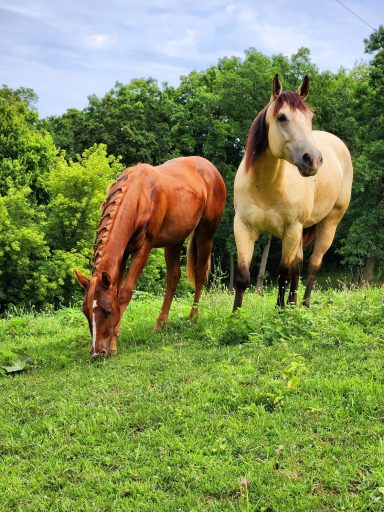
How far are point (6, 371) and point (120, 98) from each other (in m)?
33.0

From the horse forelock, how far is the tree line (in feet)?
58.2

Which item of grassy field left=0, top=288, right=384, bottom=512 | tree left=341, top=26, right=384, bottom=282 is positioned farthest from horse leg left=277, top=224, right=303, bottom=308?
tree left=341, top=26, right=384, bottom=282

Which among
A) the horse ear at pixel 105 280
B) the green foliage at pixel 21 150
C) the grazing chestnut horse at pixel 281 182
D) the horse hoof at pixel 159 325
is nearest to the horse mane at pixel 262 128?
the grazing chestnut horse at pixel 281 182

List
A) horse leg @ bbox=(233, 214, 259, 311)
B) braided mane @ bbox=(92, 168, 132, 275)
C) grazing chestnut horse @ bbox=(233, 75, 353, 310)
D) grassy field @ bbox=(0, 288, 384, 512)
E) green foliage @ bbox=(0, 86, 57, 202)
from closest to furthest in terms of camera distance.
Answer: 1. grassy field @ bbox=(0, 288, 384, 512)
2. grazing chestnut horse @ bbox=(233, 75, 353, 310)
3. braided mane @ bbox=(92, 168, 132, 275)
4. horse leg @ bbox=(233, 214, 259, 311)
5. green foliage @ bbox=(0, 86, 57, 202)

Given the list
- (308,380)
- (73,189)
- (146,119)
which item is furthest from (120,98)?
(308,380)

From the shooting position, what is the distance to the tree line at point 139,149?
26469 mm

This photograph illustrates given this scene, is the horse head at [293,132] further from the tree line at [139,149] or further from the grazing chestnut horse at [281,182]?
the tree line at [139,149]

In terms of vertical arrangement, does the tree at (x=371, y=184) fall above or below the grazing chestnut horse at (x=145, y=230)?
above

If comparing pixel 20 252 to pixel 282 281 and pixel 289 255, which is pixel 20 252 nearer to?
pixel 282 281

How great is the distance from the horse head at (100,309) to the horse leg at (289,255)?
2146mm

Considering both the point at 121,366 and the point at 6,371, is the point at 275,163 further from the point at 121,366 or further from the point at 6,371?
the point at 6,371

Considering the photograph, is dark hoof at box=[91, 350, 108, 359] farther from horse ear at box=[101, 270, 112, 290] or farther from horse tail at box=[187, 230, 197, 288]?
horse tail at box=[187, 230, 197, 288]

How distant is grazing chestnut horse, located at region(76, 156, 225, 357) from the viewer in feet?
18.3

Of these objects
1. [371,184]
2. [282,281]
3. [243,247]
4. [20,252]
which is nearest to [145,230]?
[243,247]
